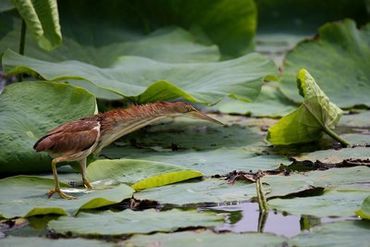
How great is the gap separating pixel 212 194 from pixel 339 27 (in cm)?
223

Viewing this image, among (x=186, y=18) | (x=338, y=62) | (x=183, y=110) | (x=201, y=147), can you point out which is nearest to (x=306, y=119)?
(x=201, y=147)

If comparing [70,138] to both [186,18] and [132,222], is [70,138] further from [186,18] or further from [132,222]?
[186,18]

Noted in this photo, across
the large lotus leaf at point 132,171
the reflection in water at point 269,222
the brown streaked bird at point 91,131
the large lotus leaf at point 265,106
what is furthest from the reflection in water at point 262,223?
the large lotus leaf at point 265,106

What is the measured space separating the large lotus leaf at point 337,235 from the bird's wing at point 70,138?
1.02 m

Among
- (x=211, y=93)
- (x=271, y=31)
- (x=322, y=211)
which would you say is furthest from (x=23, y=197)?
(x=271, y=31)

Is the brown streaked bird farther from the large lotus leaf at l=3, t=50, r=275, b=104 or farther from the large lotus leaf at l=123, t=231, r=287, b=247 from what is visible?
the large lotus leaf at l=123, t=231, r=287, b=247

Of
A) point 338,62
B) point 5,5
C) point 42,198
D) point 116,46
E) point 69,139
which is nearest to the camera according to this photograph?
point 42,198

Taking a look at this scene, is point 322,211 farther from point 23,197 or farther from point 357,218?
point 23,197

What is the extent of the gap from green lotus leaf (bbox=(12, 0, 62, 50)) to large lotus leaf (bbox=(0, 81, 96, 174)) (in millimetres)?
290

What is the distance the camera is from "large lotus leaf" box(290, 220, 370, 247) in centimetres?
270

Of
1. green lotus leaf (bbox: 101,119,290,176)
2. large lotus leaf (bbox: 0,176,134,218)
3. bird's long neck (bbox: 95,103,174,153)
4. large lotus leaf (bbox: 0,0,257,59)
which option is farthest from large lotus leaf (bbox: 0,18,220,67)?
large lotus leaf (bbox: 0,176,134,218)

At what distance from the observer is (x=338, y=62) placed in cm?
518

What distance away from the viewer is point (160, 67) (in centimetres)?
474

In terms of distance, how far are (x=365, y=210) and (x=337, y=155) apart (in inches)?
41.9
